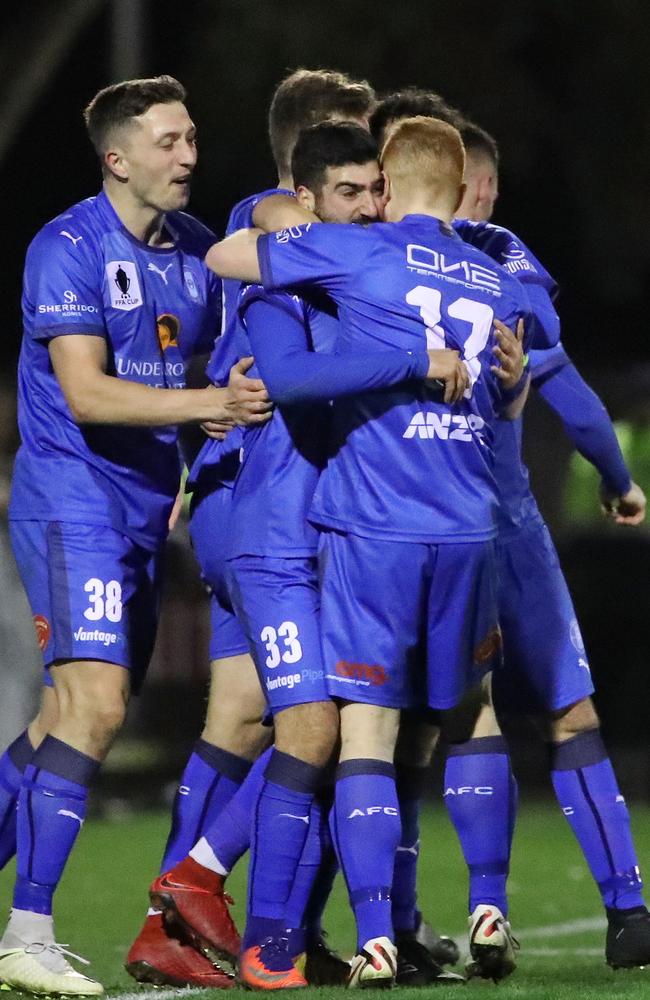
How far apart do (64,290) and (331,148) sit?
36.6 inches

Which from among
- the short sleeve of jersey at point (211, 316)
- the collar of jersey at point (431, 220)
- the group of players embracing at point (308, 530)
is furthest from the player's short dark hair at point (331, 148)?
the short sleeve of jersey at point (211, 316)

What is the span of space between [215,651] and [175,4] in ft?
40.8

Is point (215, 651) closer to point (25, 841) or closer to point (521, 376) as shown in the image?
point (25, 841)

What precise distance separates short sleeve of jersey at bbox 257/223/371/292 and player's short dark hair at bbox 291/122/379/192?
0.74 ft

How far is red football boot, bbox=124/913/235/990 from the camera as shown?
21.3ft

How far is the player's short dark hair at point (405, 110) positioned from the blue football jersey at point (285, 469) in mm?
755

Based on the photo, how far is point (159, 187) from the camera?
22.2 ft

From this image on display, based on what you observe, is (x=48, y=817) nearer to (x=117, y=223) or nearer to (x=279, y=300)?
(x=279, y=300)

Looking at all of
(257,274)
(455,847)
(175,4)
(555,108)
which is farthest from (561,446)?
(257,274)

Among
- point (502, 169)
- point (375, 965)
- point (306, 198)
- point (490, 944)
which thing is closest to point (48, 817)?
point (375, 965)

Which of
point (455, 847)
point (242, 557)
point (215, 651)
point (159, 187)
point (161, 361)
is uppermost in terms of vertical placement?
point (159, 187)

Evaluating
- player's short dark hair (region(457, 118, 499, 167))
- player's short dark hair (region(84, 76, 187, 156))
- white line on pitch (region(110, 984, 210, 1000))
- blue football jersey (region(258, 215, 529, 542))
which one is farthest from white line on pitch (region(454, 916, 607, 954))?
player's short dark hair (region(84, 76, 187, 156))

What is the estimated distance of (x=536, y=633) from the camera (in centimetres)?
668

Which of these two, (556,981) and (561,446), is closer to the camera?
(556,981)
